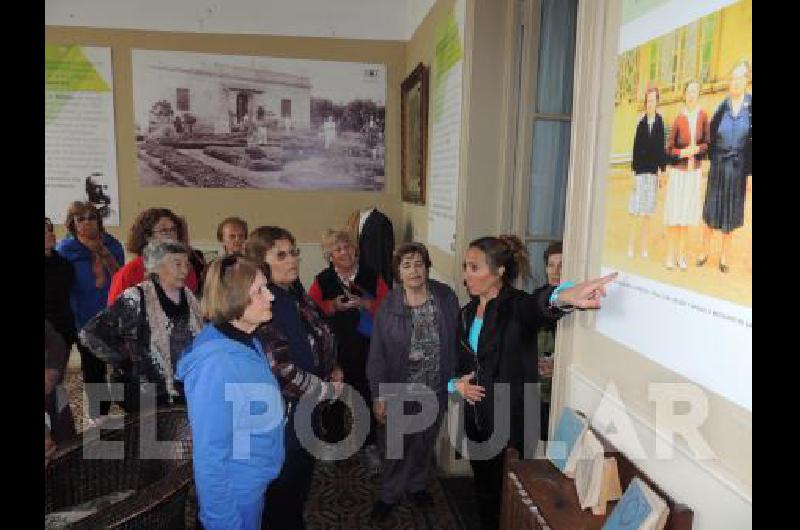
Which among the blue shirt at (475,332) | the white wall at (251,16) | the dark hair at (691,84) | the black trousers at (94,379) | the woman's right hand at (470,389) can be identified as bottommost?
the black trousers at (94,379)

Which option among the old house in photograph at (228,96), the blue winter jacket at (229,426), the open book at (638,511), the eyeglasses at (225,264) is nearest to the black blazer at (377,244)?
the old house in photograph at (228,96)

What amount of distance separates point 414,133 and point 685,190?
3.50 m

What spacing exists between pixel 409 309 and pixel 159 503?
145cm

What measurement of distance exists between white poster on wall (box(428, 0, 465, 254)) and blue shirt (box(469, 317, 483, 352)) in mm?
997

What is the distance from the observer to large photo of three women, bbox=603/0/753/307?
43.8 inches

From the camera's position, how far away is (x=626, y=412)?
157 cm

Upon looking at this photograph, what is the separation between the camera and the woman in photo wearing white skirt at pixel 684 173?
124 cm

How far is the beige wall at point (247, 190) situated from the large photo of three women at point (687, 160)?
390 centimetres

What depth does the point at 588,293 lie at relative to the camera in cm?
169

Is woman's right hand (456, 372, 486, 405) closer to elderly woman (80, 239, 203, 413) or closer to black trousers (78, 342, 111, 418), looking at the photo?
elderly woman (80, 239, 203, 413)

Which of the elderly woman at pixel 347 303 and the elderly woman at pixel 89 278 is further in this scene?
the elderly woman at pixel 89 278

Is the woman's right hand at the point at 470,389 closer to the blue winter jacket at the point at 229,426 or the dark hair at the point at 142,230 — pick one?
the blue winter jacket at the point at 229,426

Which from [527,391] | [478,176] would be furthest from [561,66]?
[527,391]

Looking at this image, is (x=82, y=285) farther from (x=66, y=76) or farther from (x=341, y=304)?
(x=66, y=76)
